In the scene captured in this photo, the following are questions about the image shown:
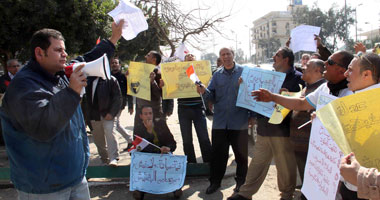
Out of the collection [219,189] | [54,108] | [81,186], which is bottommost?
[219,189]

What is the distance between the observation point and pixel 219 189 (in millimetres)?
4555

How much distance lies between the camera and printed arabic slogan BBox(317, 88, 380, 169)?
1680 mm

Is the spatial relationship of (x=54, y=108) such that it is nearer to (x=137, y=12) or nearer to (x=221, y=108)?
(x=137, y=12)

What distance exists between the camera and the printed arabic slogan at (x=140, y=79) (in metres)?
5.52

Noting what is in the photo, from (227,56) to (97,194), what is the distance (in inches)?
105

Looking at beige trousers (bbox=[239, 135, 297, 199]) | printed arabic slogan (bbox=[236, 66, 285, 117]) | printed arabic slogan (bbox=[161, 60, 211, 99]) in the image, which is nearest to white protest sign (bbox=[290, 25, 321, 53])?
printed arabic slogan (bbox=[161, 60, 211, 99])

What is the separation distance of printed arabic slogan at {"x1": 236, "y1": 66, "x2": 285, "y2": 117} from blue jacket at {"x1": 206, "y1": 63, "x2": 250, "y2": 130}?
17 cm

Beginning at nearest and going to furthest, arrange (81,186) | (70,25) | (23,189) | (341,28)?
1. (23,189)
2. (81,186)
3. (70,25)
4. (341,28)

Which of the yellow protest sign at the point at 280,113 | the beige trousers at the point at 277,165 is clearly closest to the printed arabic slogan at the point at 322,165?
the yellow protest sign at the point at 280,113

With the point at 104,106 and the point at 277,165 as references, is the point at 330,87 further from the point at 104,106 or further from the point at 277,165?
the point at 104,106

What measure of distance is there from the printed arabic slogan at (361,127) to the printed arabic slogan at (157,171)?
2773mm

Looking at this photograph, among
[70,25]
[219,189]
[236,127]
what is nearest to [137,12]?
[236,127]

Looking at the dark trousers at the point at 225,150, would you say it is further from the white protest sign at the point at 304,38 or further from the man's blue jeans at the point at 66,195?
the man's blue jeans at the point at 66,195

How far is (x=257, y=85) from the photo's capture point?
408 centimetres
